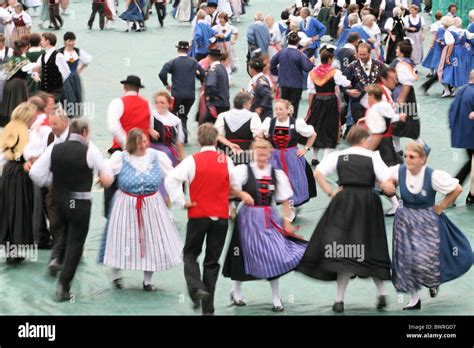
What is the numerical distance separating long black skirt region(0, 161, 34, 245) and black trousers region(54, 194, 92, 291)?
1.29m

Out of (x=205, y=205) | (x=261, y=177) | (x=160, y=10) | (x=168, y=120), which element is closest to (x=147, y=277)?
(x=205, y=205)

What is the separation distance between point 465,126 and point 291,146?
247 centimetres

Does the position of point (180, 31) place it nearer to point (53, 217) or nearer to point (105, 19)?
point (105, 19)

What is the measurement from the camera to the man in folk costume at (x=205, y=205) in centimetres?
966

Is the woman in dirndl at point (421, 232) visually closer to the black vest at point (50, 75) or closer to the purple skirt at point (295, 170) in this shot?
the purple skirt at point (295, 170)

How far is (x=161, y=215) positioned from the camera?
1041cm

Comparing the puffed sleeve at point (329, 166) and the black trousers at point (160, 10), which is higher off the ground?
the puffed sleeve at point (329, 166)

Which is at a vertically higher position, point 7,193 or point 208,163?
point 208,163

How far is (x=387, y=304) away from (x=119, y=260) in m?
2.50

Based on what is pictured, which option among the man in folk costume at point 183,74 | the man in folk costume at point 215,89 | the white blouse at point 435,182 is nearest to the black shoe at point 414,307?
the white blouse at point 435,182

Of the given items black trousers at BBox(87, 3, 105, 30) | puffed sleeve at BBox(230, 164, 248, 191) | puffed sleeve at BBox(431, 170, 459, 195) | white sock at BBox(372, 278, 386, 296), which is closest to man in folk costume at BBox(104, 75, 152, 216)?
puffed sleeve at BBox(230, 164, 248, 191)

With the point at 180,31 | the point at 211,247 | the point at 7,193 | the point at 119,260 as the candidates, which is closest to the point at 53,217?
the point at 7,193

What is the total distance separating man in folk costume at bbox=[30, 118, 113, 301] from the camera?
33.1 ft

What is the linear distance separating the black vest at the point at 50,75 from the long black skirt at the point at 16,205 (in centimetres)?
445
